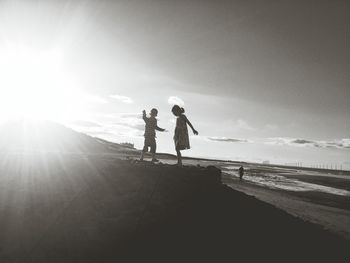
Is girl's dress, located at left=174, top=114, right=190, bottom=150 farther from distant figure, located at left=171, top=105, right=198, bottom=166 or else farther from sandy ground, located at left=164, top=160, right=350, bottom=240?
sandy ground, located at left=164, top=160, right=350, bottom=240

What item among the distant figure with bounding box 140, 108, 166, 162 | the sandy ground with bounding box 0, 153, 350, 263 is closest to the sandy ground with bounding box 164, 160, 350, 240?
the sandy ground with bounding box 0, 153, 350, 263

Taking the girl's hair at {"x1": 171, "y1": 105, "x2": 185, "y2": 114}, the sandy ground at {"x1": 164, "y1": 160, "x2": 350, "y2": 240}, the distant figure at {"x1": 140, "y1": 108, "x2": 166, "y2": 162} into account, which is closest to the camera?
the girl's hair at {"x1": 171, "y1": 105, "x2": 185, "y2": 114}

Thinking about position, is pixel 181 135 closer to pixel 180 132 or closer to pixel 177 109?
pixel 180 132

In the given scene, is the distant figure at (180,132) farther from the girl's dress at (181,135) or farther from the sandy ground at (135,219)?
the sandy ground at (135,219)

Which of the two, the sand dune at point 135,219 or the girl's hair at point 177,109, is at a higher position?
the girl's hair at point 177,109

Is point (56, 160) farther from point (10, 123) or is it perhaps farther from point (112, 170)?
point (10, 123)

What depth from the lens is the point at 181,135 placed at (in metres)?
11.7

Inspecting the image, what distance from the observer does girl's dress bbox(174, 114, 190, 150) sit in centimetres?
1166

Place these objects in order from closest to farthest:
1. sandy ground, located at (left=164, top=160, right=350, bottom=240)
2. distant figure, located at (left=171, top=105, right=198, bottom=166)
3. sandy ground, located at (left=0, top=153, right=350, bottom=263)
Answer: sandy ground, located at (left=0, top=153, right=350, bottom=263) < distant figure, located at (left=171, top=105, right=198, bottom=166) < sandy ground, located at (left=164, top=160, right=350, bottom=240)

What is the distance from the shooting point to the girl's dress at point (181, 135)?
11.7 metres

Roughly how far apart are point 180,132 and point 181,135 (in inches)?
5.5

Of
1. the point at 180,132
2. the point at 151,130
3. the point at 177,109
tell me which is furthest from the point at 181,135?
the point at 151,130

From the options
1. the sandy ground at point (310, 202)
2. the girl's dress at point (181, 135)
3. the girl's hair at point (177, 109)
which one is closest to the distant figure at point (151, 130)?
the girl's hair at point (177, 109)

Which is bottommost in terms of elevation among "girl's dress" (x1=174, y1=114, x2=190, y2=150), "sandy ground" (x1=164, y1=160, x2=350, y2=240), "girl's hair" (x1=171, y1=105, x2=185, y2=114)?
"sandy ground" (x1=164, y1=160, x2=350, y2=240)
